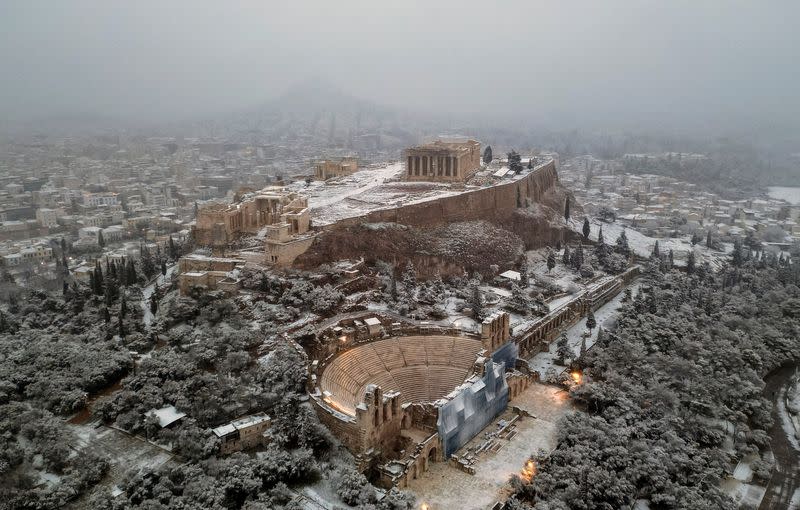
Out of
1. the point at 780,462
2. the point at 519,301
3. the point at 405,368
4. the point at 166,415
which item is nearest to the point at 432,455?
the point at 405,368

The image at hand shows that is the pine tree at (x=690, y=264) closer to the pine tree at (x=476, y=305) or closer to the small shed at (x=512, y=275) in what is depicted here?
the small shed at (x=512, y=275)

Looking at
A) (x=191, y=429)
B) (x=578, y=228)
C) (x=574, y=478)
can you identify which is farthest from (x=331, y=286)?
(x=578, y=228)

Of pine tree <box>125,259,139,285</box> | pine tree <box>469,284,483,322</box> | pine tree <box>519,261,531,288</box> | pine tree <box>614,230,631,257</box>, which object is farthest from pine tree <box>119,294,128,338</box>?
pine tree <box>614,230,631,257</box>

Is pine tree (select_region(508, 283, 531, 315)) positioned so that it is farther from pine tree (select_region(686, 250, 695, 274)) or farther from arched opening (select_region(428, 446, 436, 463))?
pine tree (select_region(686, 250, 695, 274))

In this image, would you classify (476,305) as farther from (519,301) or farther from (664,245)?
(664,245)

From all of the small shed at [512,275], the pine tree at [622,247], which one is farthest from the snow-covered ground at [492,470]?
the pine tree at [622,247]

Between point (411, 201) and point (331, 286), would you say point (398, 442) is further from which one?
point (411, 201)
